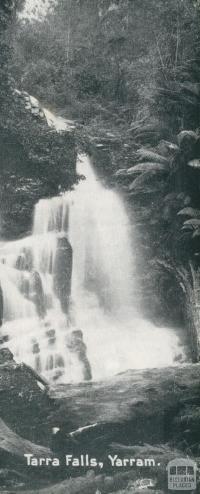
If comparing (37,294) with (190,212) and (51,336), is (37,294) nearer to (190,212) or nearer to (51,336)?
(51,336)

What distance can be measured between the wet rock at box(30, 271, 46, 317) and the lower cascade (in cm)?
2

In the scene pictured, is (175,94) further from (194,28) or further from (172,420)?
(172,420)

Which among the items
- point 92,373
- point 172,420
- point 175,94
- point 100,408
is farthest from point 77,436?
point 175,94

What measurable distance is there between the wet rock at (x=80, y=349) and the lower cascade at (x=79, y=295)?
2 cm

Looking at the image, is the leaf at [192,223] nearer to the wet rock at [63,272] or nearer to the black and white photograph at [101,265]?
the black and white photograph at [101,265]

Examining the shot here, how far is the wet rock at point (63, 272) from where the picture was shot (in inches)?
376

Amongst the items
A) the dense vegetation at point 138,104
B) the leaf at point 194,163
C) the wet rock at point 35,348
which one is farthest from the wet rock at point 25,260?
the leaf at point 194,163

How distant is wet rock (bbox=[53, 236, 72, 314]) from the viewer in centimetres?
955

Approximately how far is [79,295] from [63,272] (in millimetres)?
797

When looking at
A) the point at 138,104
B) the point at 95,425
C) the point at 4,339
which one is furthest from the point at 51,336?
the point at 138,104

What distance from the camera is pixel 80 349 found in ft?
27.8

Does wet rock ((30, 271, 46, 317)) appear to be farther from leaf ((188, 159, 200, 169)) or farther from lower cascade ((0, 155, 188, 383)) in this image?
leaf ((188, 159, 200, 169))

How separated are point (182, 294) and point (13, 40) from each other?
11843mm

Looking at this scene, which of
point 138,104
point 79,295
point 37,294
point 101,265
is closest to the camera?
point 37,294
